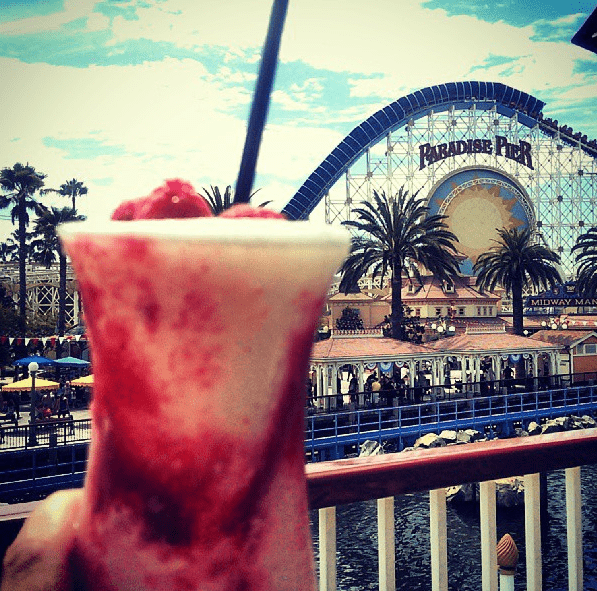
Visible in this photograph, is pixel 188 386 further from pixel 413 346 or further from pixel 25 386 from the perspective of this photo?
pixel 413 346

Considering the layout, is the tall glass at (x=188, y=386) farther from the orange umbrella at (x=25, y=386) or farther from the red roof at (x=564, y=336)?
the red roof at (x=564, y=336)

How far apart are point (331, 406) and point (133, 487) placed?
49.2ft

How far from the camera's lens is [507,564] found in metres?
2.53

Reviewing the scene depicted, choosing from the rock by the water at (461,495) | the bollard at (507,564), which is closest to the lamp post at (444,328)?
the rock by the water at (461,495)

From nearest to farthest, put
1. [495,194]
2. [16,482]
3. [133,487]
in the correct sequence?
[133,487], [16,482], [495,194]

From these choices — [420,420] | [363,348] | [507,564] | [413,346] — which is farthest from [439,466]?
[413,346]

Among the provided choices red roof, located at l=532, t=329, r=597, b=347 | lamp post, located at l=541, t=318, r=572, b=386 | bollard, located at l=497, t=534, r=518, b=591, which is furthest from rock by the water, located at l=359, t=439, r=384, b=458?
bollard, located at l=497, t=534, r=518, b=591

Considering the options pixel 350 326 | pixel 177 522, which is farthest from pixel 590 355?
pixel 177 522

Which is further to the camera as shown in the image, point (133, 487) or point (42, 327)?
point (42, 327)

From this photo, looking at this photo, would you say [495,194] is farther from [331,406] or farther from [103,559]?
[103,559]

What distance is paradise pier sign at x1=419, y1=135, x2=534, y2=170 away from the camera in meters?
32.3

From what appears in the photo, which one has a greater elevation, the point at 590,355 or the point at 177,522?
the point at 177,522

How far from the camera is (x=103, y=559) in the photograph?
64cm

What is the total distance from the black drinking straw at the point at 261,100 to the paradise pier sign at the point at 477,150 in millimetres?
32241
